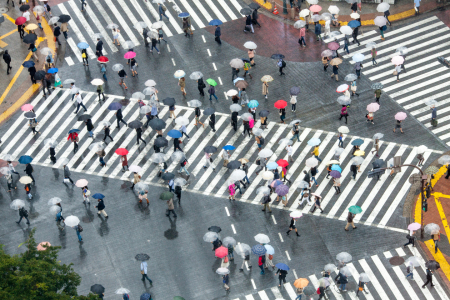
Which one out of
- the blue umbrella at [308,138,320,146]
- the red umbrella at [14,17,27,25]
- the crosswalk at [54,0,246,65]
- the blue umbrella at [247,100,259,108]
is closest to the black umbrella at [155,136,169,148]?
the blue umbrella at [247,100,259,108]

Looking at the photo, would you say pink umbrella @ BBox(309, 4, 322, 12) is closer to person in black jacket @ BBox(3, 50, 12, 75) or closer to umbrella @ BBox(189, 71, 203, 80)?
umbrella @ BBox(189, 71, 203, 80)

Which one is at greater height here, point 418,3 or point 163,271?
point 418,3

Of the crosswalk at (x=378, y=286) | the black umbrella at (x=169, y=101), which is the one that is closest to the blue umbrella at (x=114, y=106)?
the black umbrella at (x=169, y=101)

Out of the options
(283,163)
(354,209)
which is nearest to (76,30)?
(283,163)

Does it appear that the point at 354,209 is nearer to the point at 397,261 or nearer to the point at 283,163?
the point at 397,261

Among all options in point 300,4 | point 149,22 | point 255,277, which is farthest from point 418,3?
point 255,277

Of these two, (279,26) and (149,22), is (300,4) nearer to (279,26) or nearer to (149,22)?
(279,26)
